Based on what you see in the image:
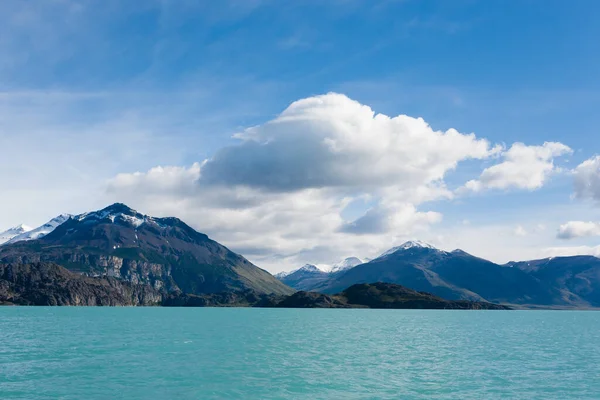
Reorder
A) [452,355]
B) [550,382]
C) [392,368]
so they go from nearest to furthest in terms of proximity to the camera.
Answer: [550,382] → [392,368] → [452,355]

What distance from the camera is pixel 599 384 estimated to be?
71.9 m

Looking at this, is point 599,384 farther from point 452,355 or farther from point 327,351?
point 327,351

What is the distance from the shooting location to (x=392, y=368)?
81500mm

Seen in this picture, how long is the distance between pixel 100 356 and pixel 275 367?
106 ft

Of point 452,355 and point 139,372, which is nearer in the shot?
point 139,372

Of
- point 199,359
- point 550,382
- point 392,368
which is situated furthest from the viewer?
point 199,359

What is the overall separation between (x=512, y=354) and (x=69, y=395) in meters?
82.4

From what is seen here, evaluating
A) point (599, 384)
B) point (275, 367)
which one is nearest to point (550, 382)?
point (599, 384)

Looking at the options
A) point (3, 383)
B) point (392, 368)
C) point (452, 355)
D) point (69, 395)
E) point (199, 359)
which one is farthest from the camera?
point (452, 355)

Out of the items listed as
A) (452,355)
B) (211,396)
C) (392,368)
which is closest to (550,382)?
(392,368)

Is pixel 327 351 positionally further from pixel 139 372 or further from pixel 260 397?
pixel 260 397

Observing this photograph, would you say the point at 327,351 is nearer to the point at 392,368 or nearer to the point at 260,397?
the point at 392,368

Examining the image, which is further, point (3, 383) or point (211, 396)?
point (3, 383)

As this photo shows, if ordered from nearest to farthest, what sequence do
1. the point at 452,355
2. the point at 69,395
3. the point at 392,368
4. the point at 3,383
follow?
the point at 69,395, the point at 3,383, the point at 392,368, the point at 452,355
